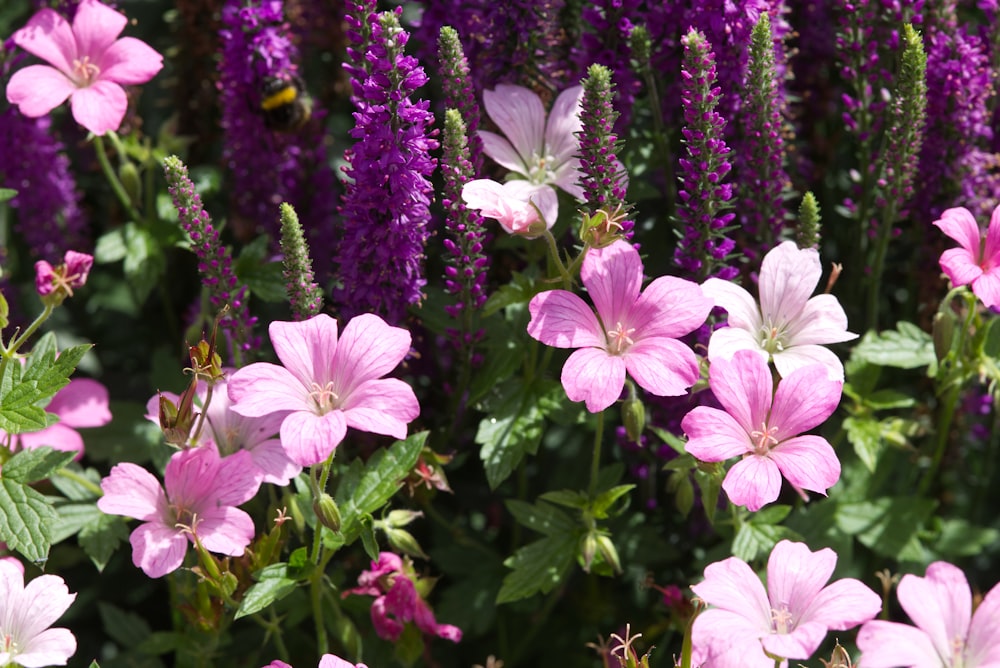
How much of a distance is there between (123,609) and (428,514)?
637mm

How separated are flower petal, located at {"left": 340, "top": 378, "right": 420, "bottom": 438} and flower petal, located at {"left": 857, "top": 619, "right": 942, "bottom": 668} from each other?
60cm

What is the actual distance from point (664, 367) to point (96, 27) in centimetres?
114

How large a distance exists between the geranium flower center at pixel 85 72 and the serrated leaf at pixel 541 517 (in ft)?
3.23

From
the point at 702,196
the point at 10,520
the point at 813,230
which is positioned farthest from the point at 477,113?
the point at 10,520

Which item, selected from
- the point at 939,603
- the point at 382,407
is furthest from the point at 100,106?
the point at 939,603

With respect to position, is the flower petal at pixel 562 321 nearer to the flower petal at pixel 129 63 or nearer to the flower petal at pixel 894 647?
the flower petal at pixel 894 647

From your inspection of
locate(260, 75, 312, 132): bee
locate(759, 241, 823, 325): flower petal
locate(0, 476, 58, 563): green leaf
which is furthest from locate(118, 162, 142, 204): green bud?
locate(759, 241, 823, 325): flower petal

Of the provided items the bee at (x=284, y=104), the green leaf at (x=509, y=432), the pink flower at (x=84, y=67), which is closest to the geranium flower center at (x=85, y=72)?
the pink flower at (x=84, y=67)

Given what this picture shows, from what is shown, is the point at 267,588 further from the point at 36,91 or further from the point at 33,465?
the point at 36,91

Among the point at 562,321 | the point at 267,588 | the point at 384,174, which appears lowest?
the point at 267,588

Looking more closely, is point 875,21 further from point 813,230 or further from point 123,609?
point 123,609

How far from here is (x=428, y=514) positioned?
6.90ft

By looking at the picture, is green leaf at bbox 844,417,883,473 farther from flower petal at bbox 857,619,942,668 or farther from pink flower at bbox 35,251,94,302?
pink flower at bbox 35,251,94,302

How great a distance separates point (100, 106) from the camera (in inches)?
74.1
